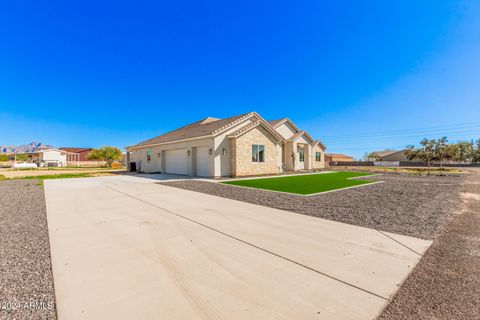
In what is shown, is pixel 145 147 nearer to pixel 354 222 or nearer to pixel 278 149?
pixel 278 149

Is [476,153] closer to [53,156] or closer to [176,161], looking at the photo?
[176,161]

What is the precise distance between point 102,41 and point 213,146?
1281 centimetres

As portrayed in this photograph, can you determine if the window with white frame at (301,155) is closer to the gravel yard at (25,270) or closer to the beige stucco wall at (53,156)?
the gravel yard at (25,270)

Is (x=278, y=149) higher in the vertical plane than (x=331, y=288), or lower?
higher

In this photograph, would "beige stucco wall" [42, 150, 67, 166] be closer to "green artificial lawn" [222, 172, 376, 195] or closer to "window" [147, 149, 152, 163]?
"window" [147, 149, 152, 163]

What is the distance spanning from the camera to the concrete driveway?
1.99m

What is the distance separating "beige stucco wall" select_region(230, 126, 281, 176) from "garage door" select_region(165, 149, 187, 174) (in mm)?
4903

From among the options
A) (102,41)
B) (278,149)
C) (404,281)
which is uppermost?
(102,41)

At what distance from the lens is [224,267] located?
109 inches

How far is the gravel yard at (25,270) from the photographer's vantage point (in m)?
1.99

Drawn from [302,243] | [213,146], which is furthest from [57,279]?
[213,146]

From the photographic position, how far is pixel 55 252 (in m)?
3.27

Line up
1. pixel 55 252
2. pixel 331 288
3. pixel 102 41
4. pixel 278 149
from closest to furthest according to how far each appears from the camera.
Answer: pixel 331 288 < pixel 55 252 < pixel 102 41 < pixel 278 149

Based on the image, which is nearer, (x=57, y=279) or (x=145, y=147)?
(x=57, y=279)
